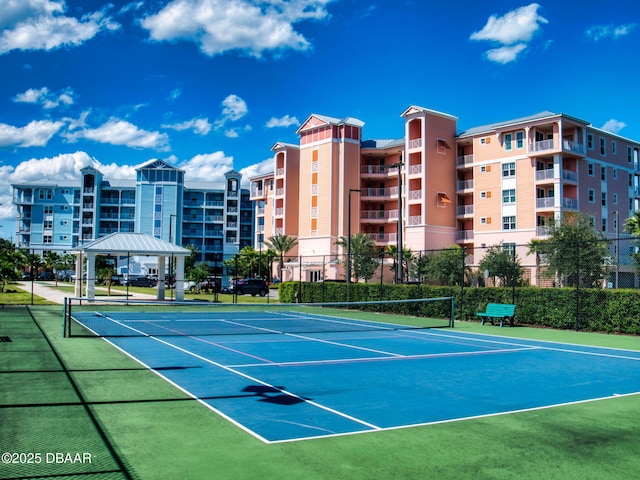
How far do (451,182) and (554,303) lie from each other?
40.6m

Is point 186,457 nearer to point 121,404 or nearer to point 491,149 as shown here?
point 121,404

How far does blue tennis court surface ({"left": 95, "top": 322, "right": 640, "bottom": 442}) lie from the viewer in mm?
8336

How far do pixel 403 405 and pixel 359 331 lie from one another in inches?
484

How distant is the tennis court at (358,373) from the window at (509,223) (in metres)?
38.4

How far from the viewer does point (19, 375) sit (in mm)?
10906

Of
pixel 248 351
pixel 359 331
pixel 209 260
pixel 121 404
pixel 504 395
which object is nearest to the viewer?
pixel 121 404

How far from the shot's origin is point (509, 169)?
57344 mm

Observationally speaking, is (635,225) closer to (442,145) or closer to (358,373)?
(442,145)

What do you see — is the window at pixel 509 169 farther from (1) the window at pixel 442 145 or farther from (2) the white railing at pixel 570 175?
(1) the window at pixel 442 145

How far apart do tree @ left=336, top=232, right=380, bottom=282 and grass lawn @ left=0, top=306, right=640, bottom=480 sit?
96.1 ft

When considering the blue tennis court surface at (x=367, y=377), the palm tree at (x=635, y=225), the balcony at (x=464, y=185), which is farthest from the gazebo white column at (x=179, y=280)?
the balcony at (x=464, y=185)

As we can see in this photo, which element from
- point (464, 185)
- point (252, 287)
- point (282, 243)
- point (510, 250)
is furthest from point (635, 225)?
point (282, 243)

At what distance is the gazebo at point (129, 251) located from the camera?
34.1 meters

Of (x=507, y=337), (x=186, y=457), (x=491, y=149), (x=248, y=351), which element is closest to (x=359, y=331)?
(x=507, y=337)
